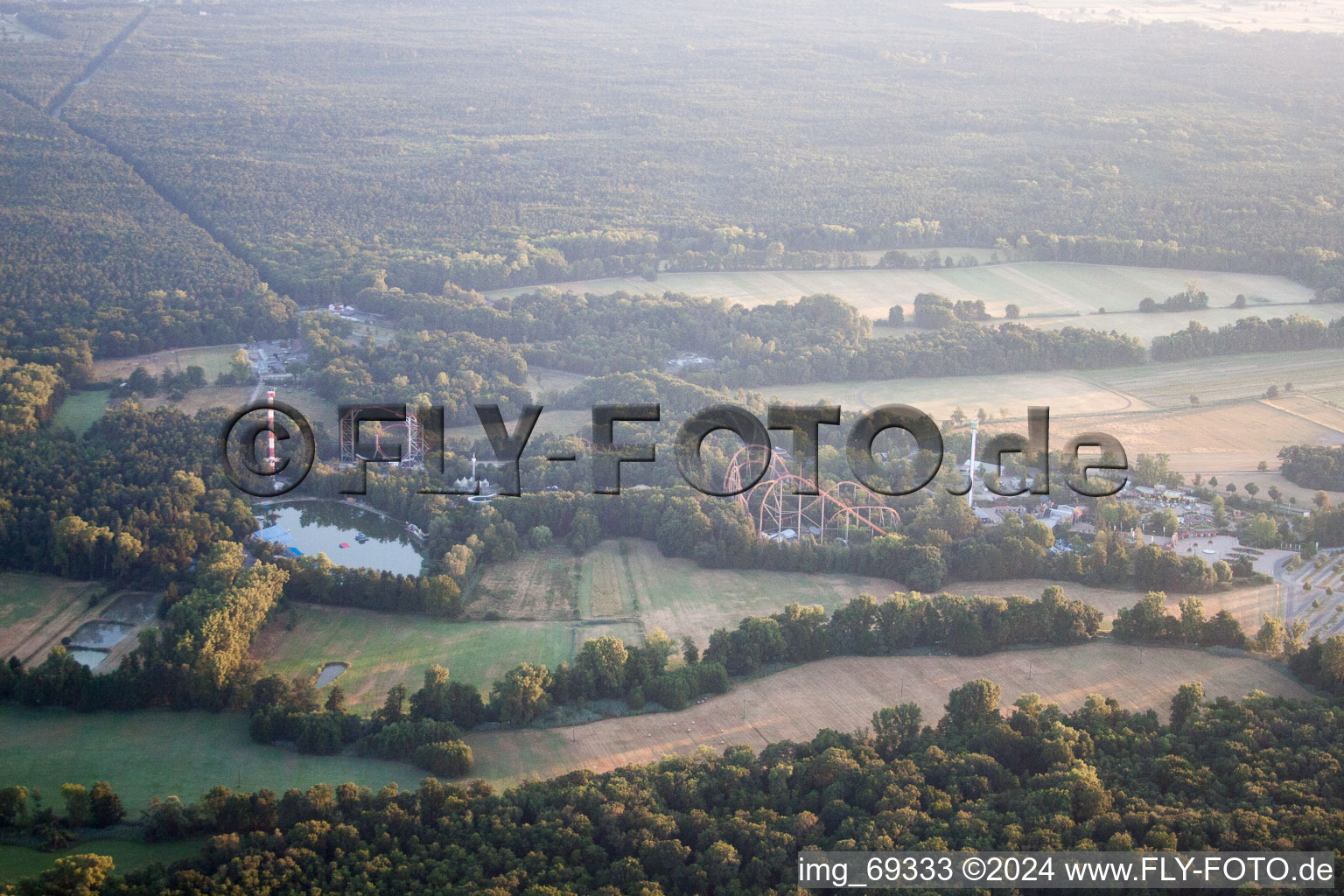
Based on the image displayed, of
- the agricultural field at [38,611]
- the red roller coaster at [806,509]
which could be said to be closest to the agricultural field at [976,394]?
the red roller coaster at [806,509]

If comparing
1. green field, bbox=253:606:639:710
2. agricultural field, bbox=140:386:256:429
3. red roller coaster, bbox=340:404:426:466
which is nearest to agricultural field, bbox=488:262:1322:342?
agricultural field, bbox=140:386:256:429

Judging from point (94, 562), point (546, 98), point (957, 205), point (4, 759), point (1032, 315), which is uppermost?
point (546, 98)

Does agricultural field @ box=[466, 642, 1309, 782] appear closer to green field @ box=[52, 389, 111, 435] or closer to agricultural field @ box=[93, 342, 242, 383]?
green field @ box=[52, 389, 111, 435]

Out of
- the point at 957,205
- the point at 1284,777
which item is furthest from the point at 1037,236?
the point at 1284,777

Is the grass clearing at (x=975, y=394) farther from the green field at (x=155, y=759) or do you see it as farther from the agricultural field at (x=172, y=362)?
the green field at (x=155, y=759)

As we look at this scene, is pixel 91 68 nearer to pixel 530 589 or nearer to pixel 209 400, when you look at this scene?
pixel 209 400

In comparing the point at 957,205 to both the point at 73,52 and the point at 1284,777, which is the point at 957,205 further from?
the point at 73,52

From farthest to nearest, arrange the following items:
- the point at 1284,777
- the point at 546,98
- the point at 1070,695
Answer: the point at 546,98, the point at 1070,695, the point at 1284,777
